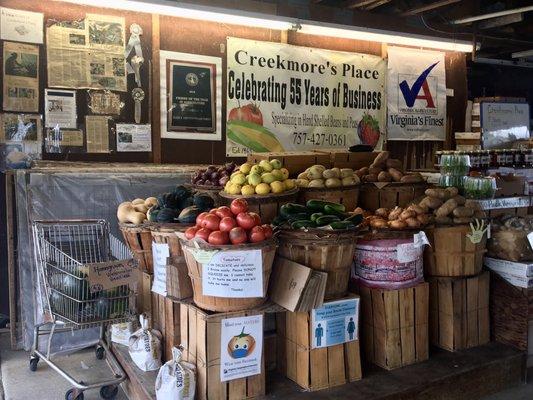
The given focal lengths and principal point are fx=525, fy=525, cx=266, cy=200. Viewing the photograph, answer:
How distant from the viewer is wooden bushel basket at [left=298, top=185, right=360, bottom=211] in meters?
4.71

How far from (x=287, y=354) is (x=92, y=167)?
2822 mm

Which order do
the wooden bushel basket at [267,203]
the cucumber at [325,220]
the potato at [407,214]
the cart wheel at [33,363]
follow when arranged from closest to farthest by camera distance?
the cucumber at [325,220], the potato at [407,214], the wooden bushel basket at [267,203], the cart wheel at [33,363]

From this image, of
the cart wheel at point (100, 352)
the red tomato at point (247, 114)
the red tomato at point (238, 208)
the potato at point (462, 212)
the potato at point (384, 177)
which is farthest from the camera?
the red tomato at point (247, 114)

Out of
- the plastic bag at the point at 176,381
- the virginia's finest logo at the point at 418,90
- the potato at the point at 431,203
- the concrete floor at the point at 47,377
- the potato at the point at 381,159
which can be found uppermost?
the virginia's finest logo at the point at 418,90

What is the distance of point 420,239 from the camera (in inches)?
160

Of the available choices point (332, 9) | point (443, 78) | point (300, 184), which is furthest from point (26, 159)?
point (443, 78)

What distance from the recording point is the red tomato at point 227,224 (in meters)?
3.42

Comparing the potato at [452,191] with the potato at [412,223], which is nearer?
the potato at [412,223]

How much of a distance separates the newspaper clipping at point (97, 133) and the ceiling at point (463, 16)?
3.03 m

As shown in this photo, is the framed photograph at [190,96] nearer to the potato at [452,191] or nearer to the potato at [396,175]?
the potato at [396,175]

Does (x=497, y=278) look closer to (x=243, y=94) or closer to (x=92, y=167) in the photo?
(x=243, y=94)

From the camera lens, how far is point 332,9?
669cm

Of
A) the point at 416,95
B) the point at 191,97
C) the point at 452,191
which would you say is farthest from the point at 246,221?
the point at 416,95

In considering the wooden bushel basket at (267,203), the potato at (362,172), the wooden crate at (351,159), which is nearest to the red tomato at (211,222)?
the wooden bushel basket at (267,203)
